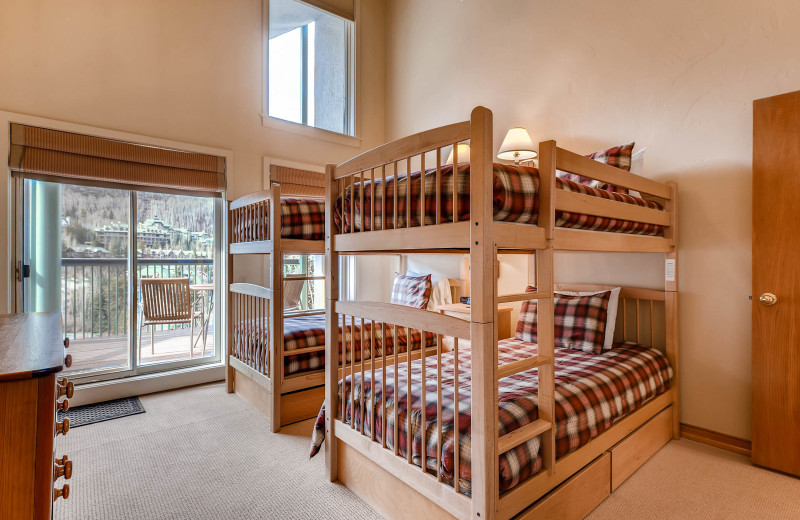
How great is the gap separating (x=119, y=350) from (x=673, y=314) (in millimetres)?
3892

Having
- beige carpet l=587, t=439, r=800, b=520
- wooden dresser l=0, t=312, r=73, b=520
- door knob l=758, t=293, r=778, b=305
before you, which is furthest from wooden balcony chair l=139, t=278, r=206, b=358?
door knob l=758, t=293, r=778, b=305

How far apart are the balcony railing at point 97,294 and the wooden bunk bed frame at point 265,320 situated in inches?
31.3

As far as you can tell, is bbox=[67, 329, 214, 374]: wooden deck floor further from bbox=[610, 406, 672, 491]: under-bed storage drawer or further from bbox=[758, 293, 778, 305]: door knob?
bbox=[758, 293, 778, 305]: door knob

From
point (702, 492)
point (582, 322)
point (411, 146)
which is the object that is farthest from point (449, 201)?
point (702, 492)

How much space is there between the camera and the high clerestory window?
385 centimetres

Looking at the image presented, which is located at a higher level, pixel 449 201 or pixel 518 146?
pixel 518 146

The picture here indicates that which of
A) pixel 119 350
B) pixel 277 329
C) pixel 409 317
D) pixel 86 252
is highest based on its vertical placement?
pixel 86 252

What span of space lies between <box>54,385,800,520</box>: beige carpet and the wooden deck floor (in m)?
0.70

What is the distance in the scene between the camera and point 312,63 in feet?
13.7

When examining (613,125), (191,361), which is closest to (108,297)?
(191,361)

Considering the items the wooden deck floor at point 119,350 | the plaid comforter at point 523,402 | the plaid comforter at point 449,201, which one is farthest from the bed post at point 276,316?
the wooden deck floor at point 119,350

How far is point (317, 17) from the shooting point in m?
4.18

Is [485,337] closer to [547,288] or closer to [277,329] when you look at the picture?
[547,288]

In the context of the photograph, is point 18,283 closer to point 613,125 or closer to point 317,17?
point 317,17
